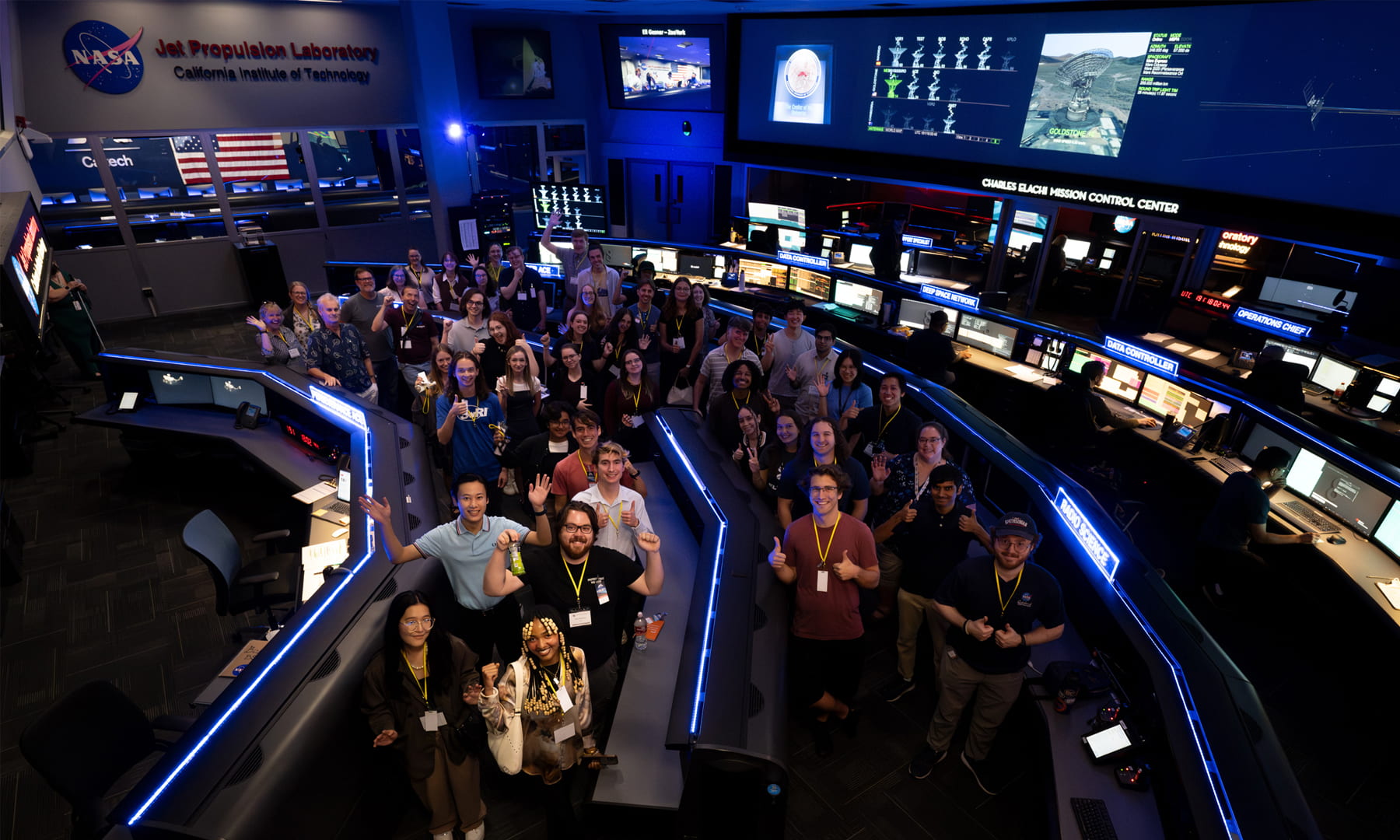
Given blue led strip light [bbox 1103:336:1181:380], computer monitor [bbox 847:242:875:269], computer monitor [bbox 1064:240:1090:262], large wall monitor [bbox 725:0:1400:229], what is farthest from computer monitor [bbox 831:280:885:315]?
computer monitor [bbox 1064:240:1090:262]

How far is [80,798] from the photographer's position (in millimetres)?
2736

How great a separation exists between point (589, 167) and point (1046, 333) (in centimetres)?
850

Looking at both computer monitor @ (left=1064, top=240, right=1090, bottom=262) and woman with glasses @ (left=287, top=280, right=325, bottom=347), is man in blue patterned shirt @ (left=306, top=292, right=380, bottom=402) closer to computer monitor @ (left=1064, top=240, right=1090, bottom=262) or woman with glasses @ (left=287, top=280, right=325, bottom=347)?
woman with glasses @ (left=287, top=280, right=325, bottom=347)

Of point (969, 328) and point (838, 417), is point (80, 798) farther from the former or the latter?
point (969, 328)

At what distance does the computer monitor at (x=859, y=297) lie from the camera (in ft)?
26.6

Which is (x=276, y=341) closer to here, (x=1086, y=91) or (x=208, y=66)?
(x=208, y=66)

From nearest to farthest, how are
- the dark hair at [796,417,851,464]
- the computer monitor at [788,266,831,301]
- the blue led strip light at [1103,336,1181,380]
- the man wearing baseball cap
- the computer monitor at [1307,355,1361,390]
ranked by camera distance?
the man wearing baseball cap, the dark hair at [796,417,851,464], the blue led strip light at [1103,336,1181,380], the computer monitor at [1307,355,1361,390], the computer monitor at [788,266,831,301]

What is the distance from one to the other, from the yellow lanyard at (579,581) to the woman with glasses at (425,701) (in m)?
0.49

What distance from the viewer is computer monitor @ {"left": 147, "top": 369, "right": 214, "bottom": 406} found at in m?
5.62

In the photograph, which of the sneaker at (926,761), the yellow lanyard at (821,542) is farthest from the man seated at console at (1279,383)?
the yellow lanyard at (821,542)

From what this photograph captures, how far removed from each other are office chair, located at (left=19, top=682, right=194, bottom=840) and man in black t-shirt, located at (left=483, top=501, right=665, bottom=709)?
1615 millimetres

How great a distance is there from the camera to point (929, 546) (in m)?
3.43

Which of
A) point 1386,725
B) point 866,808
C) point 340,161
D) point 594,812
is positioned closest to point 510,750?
point 594,812

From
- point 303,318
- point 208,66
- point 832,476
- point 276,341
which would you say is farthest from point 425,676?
point 208,66
